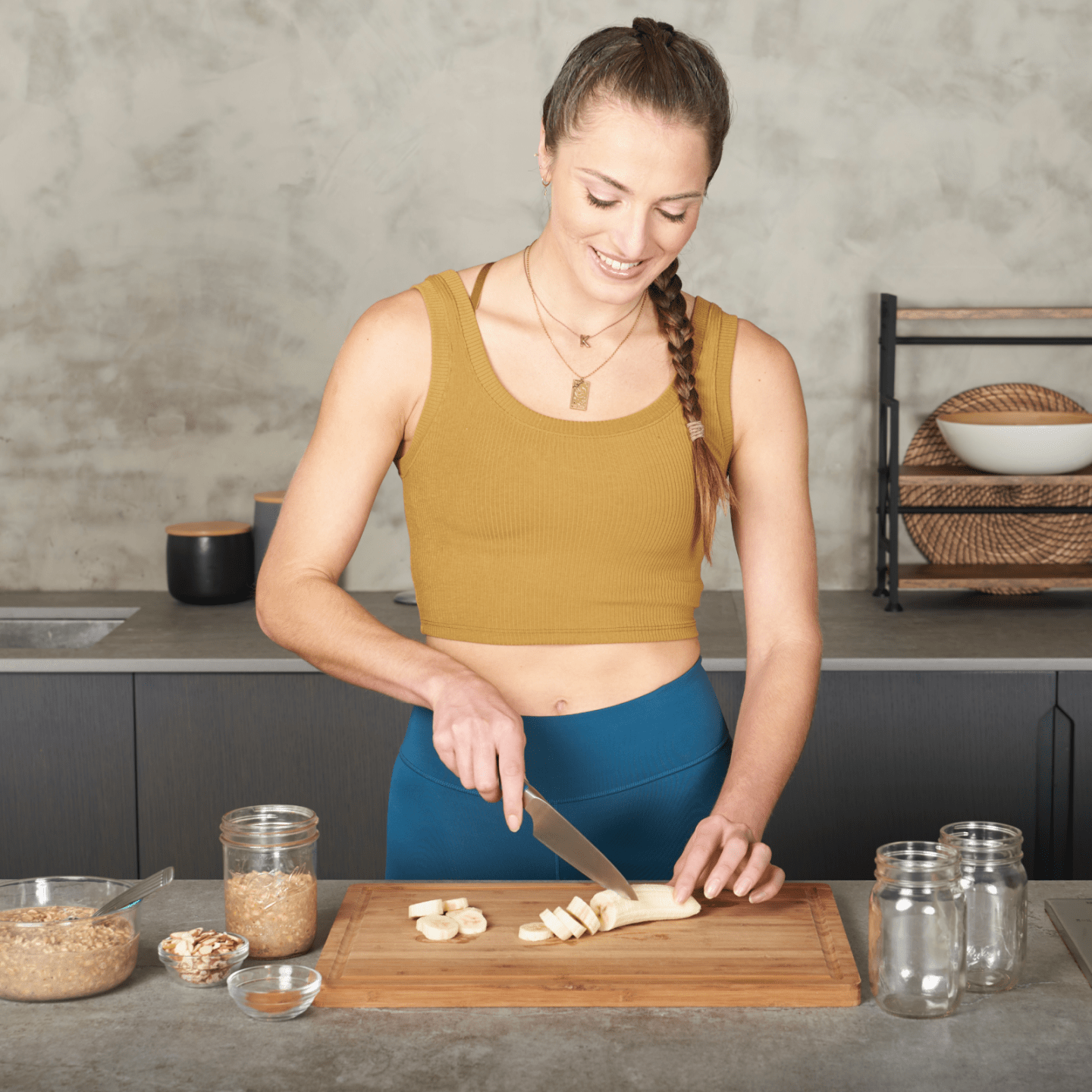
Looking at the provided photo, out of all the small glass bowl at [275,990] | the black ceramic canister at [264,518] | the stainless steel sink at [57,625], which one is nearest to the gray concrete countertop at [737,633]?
the stainless steel sink at [57,625]

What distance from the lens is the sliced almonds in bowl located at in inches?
41.4

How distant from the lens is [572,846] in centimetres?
119

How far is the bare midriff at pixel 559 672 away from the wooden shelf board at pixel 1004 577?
1.35m

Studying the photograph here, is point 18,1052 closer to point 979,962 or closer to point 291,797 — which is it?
point 979,962

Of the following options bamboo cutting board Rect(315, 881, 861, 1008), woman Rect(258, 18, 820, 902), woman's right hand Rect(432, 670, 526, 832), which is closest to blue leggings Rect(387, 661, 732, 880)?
woman Rect(258, 18, 820, 902)

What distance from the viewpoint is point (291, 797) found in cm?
237

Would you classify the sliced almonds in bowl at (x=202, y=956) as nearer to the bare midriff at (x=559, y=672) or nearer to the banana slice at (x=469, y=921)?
the banana slice at (x=469, y=921)

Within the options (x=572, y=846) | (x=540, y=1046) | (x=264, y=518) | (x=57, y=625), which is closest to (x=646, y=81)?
(x=572, y=846)

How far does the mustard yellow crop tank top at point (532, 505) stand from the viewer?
138cm

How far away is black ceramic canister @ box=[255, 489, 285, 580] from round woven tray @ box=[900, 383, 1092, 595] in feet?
4.37

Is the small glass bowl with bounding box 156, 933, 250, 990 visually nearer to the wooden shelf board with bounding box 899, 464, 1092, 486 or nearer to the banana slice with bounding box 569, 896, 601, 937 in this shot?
the banana slice with bounding box 569, 896, 601, 937

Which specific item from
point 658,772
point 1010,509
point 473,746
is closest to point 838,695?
point 1010,509

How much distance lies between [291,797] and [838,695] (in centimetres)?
100

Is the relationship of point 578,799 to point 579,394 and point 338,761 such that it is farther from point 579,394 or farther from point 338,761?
point 338,761
